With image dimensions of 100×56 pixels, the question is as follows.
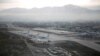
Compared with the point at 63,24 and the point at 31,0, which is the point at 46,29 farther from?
the point at 31,0

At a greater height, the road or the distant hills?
the distant hills

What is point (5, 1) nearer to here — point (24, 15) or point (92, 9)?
point (24, 15)

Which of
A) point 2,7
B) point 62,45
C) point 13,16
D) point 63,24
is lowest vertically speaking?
point 62,45

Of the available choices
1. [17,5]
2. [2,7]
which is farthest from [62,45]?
[2,7]

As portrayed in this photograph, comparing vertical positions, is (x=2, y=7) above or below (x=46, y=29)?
above

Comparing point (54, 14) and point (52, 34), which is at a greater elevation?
point (54, 14)

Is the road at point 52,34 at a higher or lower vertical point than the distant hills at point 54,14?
lower
